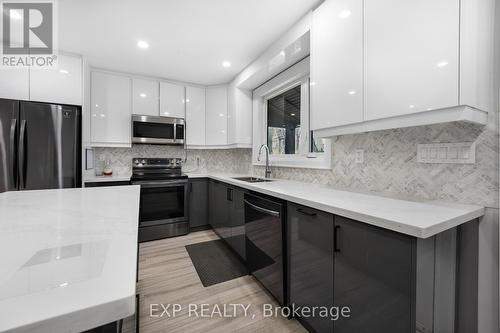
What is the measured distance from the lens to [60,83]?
2420 mm

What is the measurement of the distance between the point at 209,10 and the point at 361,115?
1483 millimetres

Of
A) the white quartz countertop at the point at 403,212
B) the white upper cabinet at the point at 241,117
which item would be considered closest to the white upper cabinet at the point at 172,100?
the white upper cabinet at the point at 241,117

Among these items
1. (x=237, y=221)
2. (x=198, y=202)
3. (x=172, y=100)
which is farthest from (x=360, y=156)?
(x=172, y=100)

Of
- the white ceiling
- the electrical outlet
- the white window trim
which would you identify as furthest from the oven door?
the electrical outlet

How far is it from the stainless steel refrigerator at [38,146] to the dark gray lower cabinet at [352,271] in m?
2.41

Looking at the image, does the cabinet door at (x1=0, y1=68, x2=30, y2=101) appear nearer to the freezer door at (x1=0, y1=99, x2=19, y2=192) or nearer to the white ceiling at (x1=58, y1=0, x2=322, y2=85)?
the freezer door at (x1=0, y1=99, x2=19, y2=192)

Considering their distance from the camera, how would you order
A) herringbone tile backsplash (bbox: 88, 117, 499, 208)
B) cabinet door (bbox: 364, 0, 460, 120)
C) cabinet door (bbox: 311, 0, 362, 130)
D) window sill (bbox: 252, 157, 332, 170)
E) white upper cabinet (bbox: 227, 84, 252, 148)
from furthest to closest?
white upper cabinet (bbox: 227, 84, 252, 148) → window sill (bbox: 252, 157, 332, 170) → cabinet door (bbox: 311, 0, 362, 130) → herringbone tile backsplash (bbox: 88, 117, 499, 208) → cabinet door (bbox: 364, 0, 460, 120)

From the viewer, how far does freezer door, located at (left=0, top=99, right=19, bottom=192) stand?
2051 millimetres

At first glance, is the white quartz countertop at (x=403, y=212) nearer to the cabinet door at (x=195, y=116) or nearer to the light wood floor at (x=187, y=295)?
the light wood floor at (x=187, y=295)

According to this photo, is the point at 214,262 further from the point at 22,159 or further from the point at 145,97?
the point at 145,97

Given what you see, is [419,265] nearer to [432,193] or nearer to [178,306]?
[432,193]

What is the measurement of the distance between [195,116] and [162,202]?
1446mm

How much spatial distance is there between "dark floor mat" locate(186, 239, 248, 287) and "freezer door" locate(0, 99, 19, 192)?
1.88 metres

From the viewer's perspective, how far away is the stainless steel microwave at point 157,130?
303cm
